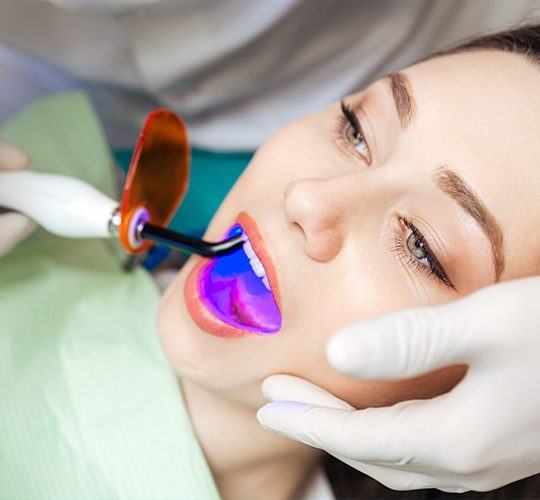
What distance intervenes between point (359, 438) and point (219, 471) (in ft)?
1.33

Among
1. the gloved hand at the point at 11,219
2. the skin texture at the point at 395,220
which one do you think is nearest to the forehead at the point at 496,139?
the skin texture at the point at 395,220

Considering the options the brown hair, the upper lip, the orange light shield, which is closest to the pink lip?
the upper lip

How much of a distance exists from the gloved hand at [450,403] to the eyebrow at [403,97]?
0.91ft

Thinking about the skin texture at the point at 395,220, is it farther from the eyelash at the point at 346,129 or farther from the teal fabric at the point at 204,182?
the teal fabric at the point at 204,182

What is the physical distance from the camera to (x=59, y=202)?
1.06m

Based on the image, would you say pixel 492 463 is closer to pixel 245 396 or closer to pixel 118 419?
pixel 245 396

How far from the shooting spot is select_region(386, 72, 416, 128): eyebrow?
901 millimetres

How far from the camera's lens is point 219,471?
1.10 meters

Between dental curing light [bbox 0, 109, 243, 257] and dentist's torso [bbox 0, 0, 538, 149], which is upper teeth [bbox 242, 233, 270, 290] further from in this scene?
dentist's torso [bbox 0, 0, 538, 149]

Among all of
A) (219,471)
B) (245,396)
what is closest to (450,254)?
(245,396)

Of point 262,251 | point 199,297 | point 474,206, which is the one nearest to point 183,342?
point 199,297

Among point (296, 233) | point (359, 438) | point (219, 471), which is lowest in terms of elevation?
point (219, 471)

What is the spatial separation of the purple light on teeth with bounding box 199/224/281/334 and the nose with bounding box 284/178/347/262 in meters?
0.10

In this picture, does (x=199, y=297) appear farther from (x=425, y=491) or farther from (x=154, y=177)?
(x=425, y=491)
